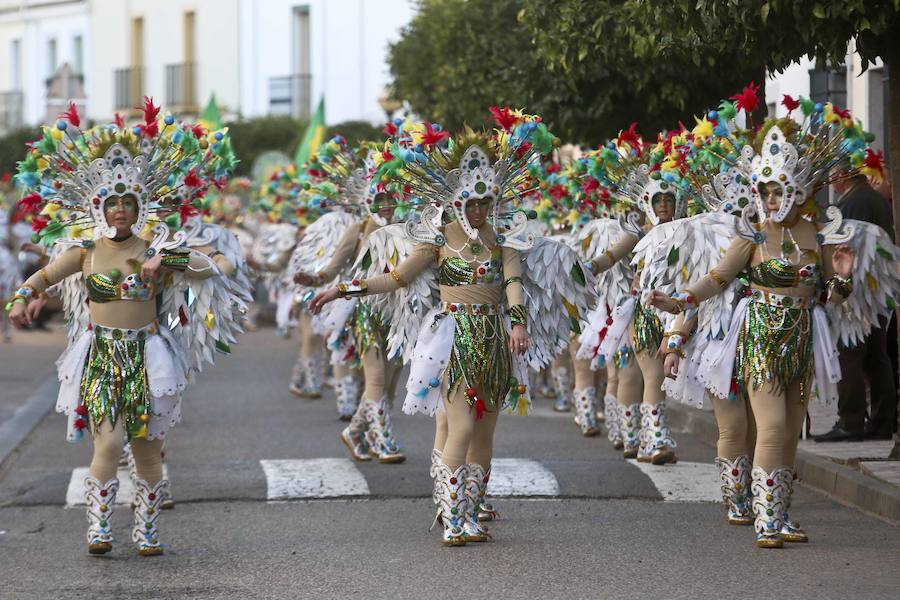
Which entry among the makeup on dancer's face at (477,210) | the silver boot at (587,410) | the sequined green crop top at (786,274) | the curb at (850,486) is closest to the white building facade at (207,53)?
the silver boot at (587,410)

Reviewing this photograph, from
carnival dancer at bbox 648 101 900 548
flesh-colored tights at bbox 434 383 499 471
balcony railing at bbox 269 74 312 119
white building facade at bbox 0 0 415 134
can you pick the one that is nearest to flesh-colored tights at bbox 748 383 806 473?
carnival dancer at bbox 648 101 900 548

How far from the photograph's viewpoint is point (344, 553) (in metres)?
9.15

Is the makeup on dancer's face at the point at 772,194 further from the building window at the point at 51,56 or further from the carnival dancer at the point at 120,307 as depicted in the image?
the building window at the point at 51,56

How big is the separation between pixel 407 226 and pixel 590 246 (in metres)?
3.50

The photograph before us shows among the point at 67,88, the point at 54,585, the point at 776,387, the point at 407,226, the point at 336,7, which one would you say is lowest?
the point at 54,585

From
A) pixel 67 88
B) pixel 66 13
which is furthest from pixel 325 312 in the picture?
pixel 66 13

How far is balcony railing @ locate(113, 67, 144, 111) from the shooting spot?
50719mm

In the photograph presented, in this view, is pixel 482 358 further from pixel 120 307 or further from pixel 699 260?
pixel 120 307

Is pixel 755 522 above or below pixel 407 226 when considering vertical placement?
below

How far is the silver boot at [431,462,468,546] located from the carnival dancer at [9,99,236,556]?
1354mm

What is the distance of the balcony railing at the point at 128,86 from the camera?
5072cm

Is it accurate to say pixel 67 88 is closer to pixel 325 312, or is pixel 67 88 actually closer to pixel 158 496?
pixel 325 312

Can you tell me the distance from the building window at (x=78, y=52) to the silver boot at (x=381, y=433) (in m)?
42.2

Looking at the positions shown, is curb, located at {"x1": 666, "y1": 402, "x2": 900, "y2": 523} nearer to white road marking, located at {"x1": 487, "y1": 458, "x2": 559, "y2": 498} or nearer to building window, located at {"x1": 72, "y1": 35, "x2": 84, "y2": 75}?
white road marking, located at {"x1": 487, "y1": 458, "x2": 559, "y2": 498}
